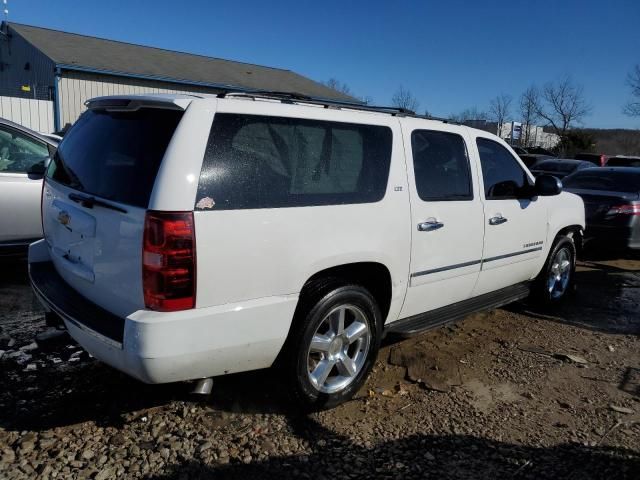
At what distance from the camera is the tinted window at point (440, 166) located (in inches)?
150

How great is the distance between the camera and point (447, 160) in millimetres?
4109

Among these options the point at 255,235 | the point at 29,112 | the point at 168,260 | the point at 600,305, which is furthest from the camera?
the point at 29,112

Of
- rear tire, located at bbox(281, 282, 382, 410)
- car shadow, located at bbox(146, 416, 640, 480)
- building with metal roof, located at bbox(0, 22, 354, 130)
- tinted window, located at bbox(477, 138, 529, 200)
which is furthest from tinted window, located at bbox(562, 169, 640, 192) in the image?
building with metal roof, located at bbox(0, 22, 354, 130)

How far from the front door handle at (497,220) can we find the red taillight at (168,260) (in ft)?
8.67

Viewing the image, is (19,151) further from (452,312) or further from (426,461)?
(426,461)

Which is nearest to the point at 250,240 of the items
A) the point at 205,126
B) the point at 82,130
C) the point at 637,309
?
the point at 205,126

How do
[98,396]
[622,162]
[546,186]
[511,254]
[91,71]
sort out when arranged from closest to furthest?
[98,396]
[511,254]
[546,186]
[622,162]
[91,71]

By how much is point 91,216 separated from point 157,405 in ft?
4.21

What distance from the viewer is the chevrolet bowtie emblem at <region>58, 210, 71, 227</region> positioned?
126 inches

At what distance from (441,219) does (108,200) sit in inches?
87.1

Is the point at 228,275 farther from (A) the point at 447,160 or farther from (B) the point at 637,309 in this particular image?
(B) the point at 637,309

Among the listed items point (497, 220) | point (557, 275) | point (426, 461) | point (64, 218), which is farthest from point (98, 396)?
point (557, 275)

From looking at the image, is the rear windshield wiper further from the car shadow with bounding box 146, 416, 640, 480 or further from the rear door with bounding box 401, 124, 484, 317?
the rear door with bounding box 401, 124, 484, 317

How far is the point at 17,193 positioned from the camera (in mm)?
5438
